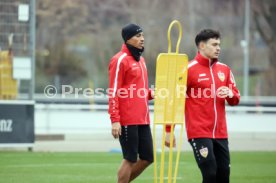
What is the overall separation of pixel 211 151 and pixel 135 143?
1.23 m

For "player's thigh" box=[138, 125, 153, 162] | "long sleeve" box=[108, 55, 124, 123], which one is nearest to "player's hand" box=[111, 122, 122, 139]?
"long sleeve" box=[108, 55, 124, 123]

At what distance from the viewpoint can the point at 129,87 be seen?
11141 mm

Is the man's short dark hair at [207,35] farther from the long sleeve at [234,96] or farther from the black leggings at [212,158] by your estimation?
the black leggings at [212,158]

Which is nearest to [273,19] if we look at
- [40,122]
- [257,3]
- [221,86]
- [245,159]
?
[257,3]

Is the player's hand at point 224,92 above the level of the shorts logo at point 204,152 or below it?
above

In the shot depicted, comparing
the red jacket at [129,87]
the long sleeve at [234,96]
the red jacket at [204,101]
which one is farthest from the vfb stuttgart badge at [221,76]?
the red jacket at [129,87]

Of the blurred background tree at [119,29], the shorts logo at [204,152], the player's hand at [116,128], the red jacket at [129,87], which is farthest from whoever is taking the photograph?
the blurred background tree at [119,29]

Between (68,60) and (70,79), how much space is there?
3.79 metres

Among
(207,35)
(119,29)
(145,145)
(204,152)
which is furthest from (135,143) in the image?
(119,29)

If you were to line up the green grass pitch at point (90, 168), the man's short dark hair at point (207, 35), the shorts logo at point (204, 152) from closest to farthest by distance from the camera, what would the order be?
the shorts logo at point (204, 152) → the man's short dark hair at point (207, 35) → the green grass pitch at point (90, 168)

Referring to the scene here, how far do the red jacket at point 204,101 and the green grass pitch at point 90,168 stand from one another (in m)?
3.59

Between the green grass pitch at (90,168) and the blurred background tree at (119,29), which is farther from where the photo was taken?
the blurred background tree at (119,29)

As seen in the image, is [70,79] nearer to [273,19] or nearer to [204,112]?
[273,19]

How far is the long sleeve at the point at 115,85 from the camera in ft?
35.5
